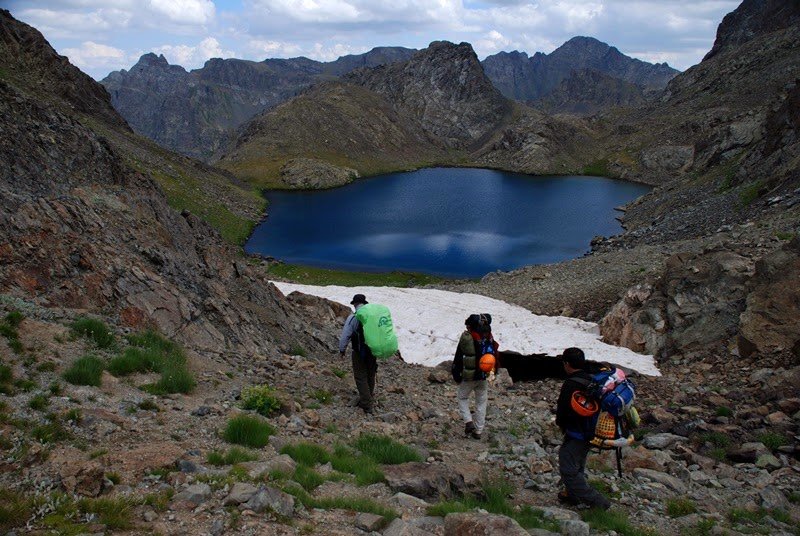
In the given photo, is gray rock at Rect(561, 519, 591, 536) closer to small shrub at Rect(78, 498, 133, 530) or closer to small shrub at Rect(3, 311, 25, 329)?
small shrub at Rect(78, 498, 133, 530)

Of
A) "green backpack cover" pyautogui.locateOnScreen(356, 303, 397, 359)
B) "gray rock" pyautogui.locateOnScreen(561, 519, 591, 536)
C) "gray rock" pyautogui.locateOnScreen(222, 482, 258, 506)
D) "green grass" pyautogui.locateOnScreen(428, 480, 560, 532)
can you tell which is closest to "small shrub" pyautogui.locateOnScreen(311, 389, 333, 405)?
"green backpack cover" pyautogui.locateOnScreen(356, 303, 397, 359)

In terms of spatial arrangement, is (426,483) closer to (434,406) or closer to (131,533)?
(131,533)

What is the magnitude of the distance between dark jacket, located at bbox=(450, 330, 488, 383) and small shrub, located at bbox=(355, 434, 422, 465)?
234 centimetres

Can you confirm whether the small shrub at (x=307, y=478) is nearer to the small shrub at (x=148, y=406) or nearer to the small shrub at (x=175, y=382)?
the small shrub at (x=148, y=406)

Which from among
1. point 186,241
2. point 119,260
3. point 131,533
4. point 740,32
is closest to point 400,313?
point 186,241

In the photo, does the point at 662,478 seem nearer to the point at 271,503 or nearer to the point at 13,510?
the point at 271,503

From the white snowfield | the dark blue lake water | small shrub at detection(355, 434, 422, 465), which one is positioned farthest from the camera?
the dark blue lake water

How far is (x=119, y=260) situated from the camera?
14008 mm

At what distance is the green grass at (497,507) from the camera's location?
7.09 meters

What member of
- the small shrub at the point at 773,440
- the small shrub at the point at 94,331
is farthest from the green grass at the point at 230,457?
the small shrub at the point at 773,440

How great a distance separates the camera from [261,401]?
33.0 feet

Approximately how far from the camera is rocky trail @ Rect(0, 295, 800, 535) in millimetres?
6195

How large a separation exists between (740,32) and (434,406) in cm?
23396

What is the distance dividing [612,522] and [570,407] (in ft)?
5.35
